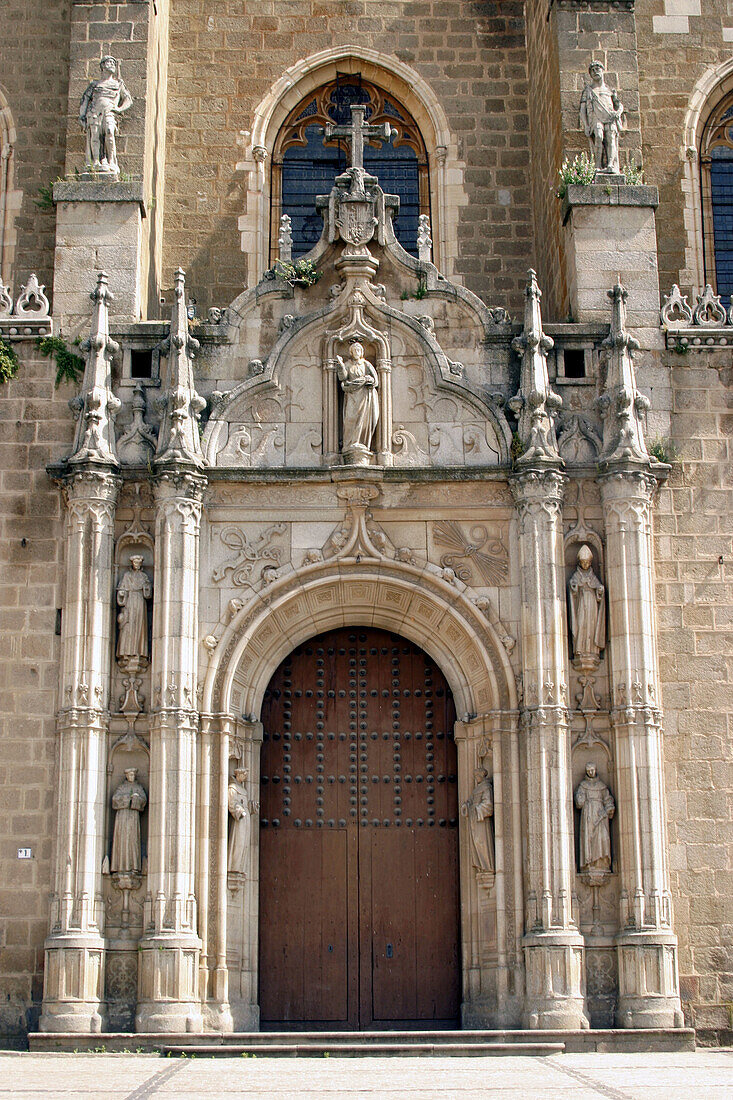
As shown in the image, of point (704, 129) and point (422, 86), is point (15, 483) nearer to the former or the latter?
point (422, 86)

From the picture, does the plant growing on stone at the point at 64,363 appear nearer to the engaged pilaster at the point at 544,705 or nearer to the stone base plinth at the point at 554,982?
the engaged pilaster at the point at 544,705

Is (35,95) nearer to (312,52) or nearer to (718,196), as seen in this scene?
(312,52)

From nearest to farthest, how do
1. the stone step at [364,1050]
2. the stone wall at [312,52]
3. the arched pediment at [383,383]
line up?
the stone step at [364,1050] < the arched pediment at [383,383] < the stone wall at [312,52]

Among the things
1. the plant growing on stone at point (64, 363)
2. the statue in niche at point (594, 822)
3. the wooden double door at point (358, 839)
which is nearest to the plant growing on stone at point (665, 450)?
the wooden double door at point (358, 839)

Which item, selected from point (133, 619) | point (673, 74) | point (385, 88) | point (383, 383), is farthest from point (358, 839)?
point (673, 74)

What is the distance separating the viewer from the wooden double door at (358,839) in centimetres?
1677

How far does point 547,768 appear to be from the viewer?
53.4 ft

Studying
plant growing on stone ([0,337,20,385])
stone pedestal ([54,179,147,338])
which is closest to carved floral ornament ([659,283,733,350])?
stone pedestal ([54,179,147,338])

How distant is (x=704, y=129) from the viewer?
71.3 ft

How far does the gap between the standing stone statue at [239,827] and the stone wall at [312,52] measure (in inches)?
280

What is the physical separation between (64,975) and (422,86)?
1296 centimetres

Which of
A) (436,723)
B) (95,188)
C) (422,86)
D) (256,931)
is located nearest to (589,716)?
(436,723)

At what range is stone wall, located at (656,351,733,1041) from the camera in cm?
1645

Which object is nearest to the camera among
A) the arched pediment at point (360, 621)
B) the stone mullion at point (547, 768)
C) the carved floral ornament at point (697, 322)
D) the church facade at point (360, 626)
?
the stone mullion at point (547, 768)
